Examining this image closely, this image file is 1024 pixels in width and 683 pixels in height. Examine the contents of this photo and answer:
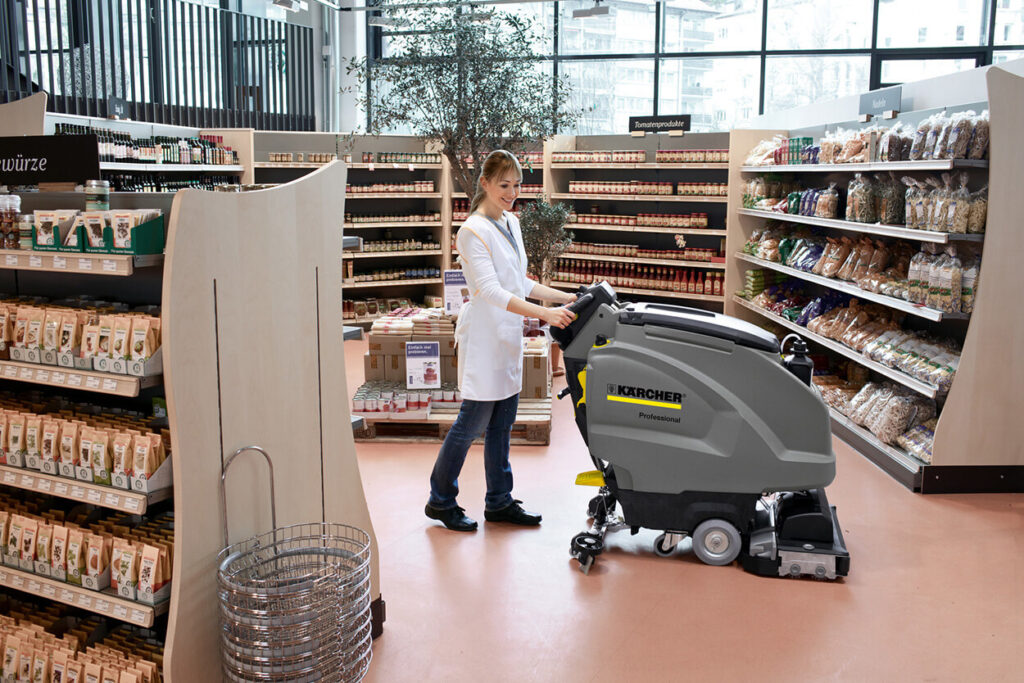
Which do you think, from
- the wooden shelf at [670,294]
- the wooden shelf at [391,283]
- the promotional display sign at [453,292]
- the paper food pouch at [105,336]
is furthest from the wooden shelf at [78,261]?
the wooden shelf at [391,283]

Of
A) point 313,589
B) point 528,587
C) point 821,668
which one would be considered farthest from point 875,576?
point 313,589

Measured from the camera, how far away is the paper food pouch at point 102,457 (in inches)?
101

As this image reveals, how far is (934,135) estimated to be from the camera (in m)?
4.79

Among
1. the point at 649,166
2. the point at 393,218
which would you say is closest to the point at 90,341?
the point at 649,166

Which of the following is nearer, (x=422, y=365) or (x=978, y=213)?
(x=978, y=213)

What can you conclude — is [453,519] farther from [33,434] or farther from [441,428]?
[33,434]

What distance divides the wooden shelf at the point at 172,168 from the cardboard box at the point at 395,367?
345 cm

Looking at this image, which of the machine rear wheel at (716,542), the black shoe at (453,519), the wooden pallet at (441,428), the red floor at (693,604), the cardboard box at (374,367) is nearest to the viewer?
the red floor at (693,604)

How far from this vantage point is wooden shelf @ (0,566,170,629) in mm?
2498

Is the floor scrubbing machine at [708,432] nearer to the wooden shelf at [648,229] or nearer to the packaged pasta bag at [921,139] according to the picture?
the packaged pasta bag at [921,139]

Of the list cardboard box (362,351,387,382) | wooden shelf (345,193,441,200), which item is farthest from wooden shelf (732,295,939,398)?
wooden shelf (345,193,441,200)

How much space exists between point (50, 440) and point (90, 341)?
394 millimetres

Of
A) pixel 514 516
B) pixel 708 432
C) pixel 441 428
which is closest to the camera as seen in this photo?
pixel 708 432

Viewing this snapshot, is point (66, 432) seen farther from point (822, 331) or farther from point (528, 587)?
point (822, 331)
